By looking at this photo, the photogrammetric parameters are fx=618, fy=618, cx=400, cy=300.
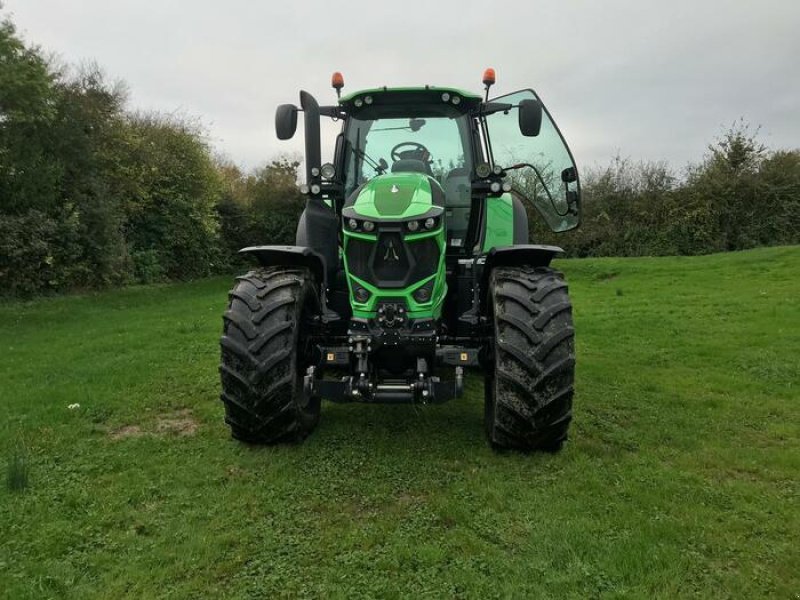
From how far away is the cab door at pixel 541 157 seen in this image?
4945 mm

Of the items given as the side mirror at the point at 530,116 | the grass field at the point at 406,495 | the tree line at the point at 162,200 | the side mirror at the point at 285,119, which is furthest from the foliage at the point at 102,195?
the side mirror at the point at 530,116

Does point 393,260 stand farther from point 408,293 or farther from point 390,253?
point 408,293

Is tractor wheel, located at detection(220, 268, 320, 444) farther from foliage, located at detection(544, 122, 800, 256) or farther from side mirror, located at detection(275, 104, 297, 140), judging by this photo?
foliage, located at detection(544, 122, 800, 256)

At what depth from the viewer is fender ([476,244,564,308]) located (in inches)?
163

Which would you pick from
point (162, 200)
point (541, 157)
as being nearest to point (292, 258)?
point (541, 157)

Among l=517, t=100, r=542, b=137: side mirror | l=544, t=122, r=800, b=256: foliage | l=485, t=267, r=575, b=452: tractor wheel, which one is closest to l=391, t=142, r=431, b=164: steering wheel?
l=517, t=100, r=542, b=137: side mirror

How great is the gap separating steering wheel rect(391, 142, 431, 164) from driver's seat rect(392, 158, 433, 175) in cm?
14

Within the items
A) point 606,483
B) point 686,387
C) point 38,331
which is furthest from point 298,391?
point 38,331

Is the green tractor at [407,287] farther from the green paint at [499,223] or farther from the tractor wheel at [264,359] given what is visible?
the green paint at [499,223]

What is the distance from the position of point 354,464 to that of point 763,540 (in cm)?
232

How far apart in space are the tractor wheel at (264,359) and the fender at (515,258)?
4.19 ft

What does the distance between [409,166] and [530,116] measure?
980 mm

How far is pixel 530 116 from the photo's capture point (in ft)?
15.0

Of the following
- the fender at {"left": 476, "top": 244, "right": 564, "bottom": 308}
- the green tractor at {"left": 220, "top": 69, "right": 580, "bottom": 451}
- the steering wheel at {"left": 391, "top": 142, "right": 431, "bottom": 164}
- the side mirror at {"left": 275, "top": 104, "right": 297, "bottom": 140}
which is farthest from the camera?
the steering wheel at {"left": 391, "top": 142, "right": 431, "bottom": 164}
